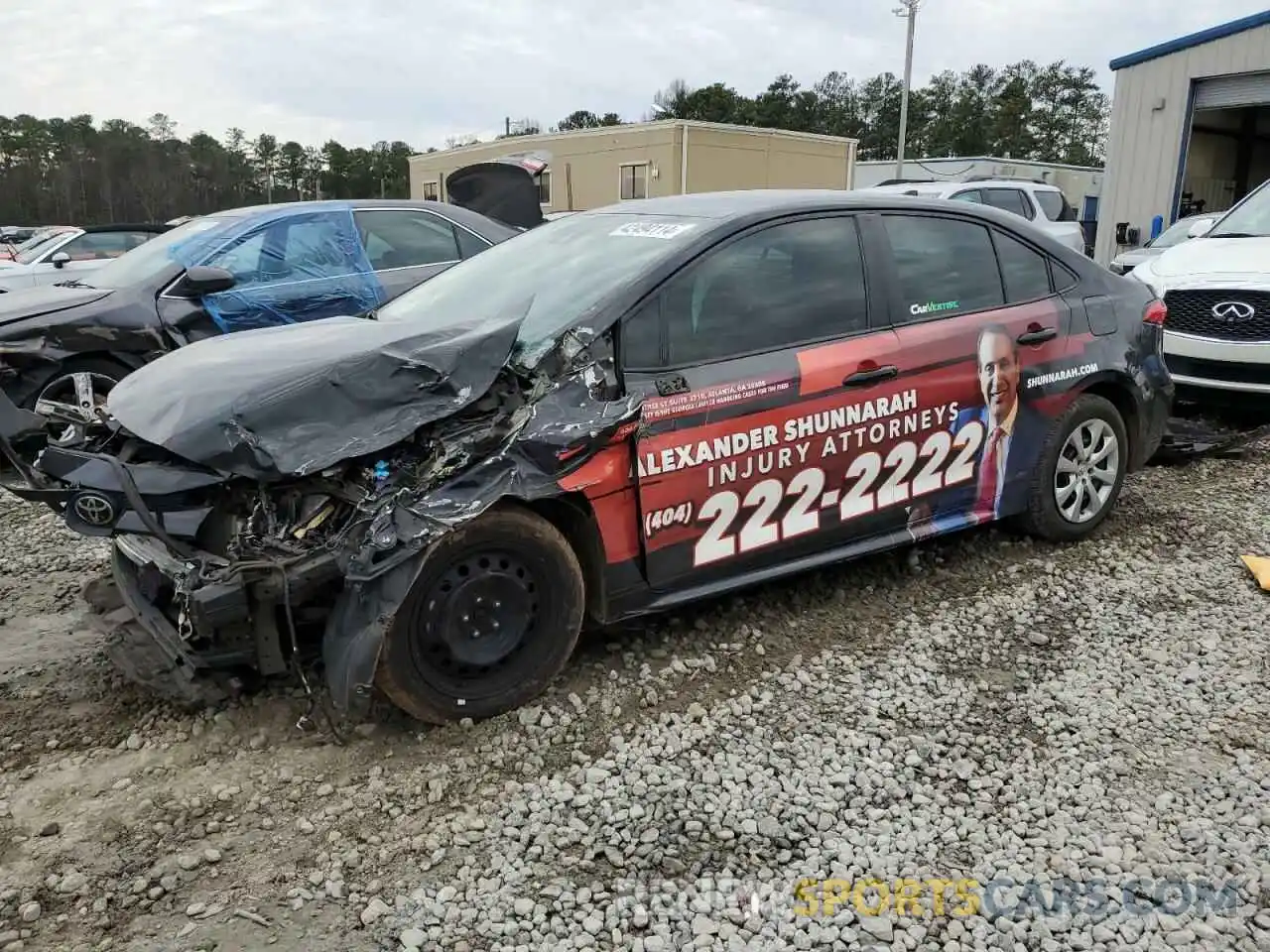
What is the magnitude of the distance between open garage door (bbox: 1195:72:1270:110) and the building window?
14.2 meters

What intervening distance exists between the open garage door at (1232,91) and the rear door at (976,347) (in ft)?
43.6

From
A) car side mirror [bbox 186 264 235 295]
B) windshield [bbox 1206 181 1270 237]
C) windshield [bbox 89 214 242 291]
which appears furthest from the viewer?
windshield [bbox 1206 181 1270 237]

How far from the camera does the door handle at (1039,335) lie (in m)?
4.25

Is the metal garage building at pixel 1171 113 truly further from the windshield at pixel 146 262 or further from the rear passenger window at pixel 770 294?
the windshield at pixel 146 262

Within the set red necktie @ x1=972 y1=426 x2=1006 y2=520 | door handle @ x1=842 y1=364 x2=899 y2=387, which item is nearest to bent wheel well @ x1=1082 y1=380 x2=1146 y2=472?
red necktie @ x1=972 y1=426 x2=1006 y2=520

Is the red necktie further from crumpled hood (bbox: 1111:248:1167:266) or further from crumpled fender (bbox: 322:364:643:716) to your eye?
crumpled hood (bbox: 1111:248:1167:266)

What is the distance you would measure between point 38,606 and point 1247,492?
20.6 feet

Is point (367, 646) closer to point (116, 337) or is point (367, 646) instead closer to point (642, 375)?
point (642, 375)

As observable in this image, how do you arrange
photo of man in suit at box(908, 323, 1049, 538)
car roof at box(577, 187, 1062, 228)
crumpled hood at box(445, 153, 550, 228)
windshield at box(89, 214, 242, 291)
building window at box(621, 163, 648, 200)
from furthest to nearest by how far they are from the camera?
building window at box(621, 163, 648, 200)
crumpled hood at box(445, 153, 550, 228)
windshield at box(89, 214, 242, 291)
photo of man in suit at box(908, 323, 1049, 538)
car roof at box(577, 187, 1062, 228)

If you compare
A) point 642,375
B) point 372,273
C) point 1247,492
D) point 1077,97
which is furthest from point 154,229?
point 1077,97

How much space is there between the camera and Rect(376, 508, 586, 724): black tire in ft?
9.69

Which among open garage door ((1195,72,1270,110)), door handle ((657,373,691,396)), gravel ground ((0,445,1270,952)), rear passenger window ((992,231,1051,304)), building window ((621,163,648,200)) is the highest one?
open garage door ((1195,72,1270,110))

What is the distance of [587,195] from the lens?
2834 cm

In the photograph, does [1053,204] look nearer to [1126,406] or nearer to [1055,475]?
[1126,406]
